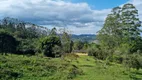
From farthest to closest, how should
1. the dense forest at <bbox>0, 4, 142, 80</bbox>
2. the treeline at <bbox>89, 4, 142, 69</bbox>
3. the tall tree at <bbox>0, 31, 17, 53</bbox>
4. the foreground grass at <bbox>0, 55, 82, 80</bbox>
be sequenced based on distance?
the tall tree at <bbox>0, 31, 17, 53</bbox>
the treeline at <bbox>89, 4, 142, 69</bbox>
the dense forest at <bbox>0, 4, 142, 80</bbox>
the foreground grass at <bbox>0, 55, 82, 80</bbox>

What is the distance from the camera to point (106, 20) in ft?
159

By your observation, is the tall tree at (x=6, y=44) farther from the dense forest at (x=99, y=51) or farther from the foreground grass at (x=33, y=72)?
the foreground grass at (x=33, y=72)

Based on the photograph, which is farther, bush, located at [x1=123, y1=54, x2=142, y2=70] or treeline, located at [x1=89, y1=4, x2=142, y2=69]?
treeline, located at [x1=89, y1=4, x2=142, y2=69]

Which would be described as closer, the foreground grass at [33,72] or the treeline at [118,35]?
the foreground grass at [33,72]

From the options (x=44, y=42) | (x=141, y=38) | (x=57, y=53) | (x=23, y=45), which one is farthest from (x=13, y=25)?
(x=141, y=38)

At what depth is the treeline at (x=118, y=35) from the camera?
140ft

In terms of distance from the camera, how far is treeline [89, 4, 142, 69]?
42.8 meters

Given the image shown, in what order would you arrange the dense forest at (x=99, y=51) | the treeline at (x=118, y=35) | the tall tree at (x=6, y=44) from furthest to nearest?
the tall tree at (x=6, y=44)
the treeline at (x=118, y=35)
the dense forest at (x=99, y=51)

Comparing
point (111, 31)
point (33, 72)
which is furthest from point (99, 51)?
point (33, 72)

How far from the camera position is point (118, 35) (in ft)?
156

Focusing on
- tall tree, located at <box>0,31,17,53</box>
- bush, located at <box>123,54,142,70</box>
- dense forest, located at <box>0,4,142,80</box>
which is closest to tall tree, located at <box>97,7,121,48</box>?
dense forest, located at <box>0,4,142,80</box>

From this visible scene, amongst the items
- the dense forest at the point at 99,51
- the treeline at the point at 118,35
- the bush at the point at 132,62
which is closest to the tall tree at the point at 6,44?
the dense forest at the point at 99,51

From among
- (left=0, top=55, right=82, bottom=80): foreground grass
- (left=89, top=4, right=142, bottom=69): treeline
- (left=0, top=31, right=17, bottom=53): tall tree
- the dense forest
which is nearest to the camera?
(left=0, top=55, right=82, bottom=80): foreground grass

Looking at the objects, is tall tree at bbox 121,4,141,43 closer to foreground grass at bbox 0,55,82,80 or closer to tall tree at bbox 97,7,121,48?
tall tree at bbox 97,7,121,48
